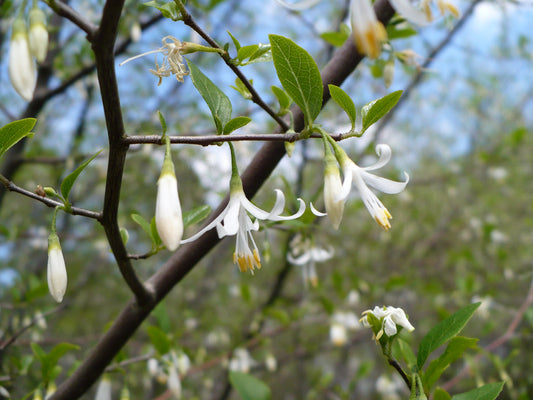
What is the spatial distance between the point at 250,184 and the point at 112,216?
0.40 meters

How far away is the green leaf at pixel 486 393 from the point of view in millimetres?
991

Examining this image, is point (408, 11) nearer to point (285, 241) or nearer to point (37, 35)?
point (37, 35)

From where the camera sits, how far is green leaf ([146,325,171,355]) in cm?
171

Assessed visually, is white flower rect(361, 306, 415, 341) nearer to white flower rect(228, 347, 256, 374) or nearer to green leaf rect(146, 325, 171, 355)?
green leaf rect(146, 325, 171, 355)

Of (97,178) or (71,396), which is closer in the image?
(71,396)

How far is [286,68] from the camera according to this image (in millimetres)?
858

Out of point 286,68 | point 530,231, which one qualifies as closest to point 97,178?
point 286,68

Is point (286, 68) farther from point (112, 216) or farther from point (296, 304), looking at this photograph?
point (296, 304)

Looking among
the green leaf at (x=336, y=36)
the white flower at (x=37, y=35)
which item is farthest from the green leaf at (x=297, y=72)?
the green leaf at (x=336, y=36)

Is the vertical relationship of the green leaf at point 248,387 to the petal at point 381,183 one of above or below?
below

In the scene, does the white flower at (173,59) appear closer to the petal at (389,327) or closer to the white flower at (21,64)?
the white flower at (21,64)

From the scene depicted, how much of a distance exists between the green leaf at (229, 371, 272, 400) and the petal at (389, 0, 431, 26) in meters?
1.31

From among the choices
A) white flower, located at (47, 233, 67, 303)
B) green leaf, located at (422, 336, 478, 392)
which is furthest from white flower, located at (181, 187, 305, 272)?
green leaf, located at (422, 336, 478, 392)

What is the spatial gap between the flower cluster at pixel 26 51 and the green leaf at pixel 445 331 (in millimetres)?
1063
